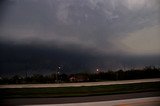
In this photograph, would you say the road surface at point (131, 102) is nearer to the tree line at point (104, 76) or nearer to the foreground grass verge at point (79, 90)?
the foreground grass verge at point (79, 90)

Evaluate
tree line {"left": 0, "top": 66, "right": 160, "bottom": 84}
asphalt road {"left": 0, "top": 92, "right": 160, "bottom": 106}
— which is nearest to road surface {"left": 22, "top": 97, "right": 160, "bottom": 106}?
asphalt road {"left": 0, "top": 92, "right": 160, "bottom": 106}

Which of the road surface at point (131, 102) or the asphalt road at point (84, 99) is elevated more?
the asphalt road at point (84, 99)

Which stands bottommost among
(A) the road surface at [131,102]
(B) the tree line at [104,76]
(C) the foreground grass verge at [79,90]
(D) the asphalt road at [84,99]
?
(A) the road surface at [131,102]

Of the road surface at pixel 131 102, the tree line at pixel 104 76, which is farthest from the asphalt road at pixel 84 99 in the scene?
the tree line at pixel 104 76

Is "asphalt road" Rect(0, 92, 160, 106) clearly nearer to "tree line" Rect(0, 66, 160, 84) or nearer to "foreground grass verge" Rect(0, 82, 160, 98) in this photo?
"foreground grass verge" Rect(0, 82, 160, 98)

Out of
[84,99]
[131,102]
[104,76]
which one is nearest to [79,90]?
[84,99]

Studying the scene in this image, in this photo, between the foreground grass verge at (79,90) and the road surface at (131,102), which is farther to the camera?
the road surface at (131,102)

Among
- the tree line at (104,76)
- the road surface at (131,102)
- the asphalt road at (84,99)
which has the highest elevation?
the tree line at (104,76)

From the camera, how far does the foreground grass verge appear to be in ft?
5.47

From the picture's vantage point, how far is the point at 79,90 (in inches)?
67.7

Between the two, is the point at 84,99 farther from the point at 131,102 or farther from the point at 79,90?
the point at 131,102

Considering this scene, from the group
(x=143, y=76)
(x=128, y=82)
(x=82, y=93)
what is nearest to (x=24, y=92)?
(x=82, y=93)

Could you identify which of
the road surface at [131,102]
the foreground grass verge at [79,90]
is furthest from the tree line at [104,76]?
the road surface at [131,102]

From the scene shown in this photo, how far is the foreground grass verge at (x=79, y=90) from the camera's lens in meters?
1.67
